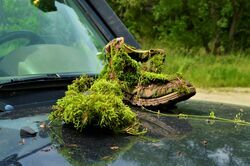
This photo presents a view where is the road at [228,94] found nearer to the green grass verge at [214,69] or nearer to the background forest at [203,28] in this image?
the green grass verge at [214,69]

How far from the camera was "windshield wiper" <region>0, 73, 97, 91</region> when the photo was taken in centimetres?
225

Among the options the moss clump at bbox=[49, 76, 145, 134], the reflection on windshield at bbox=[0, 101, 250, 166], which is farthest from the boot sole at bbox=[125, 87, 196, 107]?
the moss clump at bbox=[49, 76, 145, 134]

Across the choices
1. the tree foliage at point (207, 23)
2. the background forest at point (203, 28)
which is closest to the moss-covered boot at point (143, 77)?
the background forest at point (203, 28)

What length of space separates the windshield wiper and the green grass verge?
8.57 meters

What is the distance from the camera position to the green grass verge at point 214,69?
12.3 metres

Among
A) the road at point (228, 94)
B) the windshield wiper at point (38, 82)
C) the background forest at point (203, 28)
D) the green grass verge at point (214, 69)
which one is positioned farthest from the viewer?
the background forest at point (203, 28)

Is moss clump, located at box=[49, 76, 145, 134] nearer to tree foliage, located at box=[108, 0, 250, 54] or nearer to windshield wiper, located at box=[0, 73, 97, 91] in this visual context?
windshield wiper, located at box=[0, 73, 97, 91]

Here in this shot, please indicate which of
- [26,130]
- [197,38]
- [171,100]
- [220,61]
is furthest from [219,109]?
[197,38]

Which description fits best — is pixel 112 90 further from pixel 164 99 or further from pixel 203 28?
pixel 203 28

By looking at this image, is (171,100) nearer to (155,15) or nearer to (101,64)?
(101,64)

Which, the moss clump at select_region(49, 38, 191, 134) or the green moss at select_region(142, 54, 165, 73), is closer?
the moss clump at select_region(49, 38, 191, 134)

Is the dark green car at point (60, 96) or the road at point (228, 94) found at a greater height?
the dark green car at point (60, 96)

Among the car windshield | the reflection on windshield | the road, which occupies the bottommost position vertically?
the road

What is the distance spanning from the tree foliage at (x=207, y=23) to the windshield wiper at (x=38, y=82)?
14.5 metres
